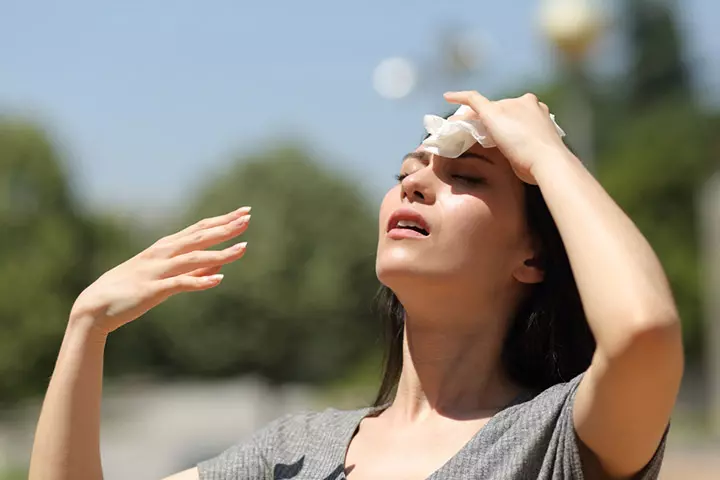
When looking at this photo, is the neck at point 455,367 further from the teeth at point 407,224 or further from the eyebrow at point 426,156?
the eyebrow at point 426,156

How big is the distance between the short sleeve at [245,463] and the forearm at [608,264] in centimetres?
97

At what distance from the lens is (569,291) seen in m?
2.40

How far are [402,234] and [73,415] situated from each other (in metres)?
0.84

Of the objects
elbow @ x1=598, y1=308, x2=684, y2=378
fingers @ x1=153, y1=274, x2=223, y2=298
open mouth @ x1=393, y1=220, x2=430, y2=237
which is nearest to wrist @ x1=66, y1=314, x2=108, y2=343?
fingers @ x1=153, y1=274, x2=223, y2=298

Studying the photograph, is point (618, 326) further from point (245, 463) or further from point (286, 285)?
point (286, 285)

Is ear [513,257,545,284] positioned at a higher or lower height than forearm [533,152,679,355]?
lower

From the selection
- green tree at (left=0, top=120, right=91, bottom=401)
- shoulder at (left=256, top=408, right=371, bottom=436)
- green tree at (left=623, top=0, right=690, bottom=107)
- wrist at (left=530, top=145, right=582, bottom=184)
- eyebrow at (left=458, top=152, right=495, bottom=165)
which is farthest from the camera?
green tree at (left=623, top=0, right=690, bottom=107)

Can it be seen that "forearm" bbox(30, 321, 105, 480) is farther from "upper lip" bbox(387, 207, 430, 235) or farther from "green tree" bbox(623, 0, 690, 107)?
"green tree" bbox(623, 0, 690, 107)

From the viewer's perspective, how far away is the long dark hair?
2.37 meters

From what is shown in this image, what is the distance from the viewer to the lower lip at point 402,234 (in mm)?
2271

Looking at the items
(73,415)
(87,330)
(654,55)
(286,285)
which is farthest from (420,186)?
(654,55)

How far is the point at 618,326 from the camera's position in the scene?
5.67ft

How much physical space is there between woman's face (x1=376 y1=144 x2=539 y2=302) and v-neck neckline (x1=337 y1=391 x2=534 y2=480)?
0.27 meters

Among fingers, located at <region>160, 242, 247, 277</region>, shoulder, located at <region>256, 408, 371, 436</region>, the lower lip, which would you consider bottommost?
shoulder, located at <region>256, 408, 371, 436</region>
